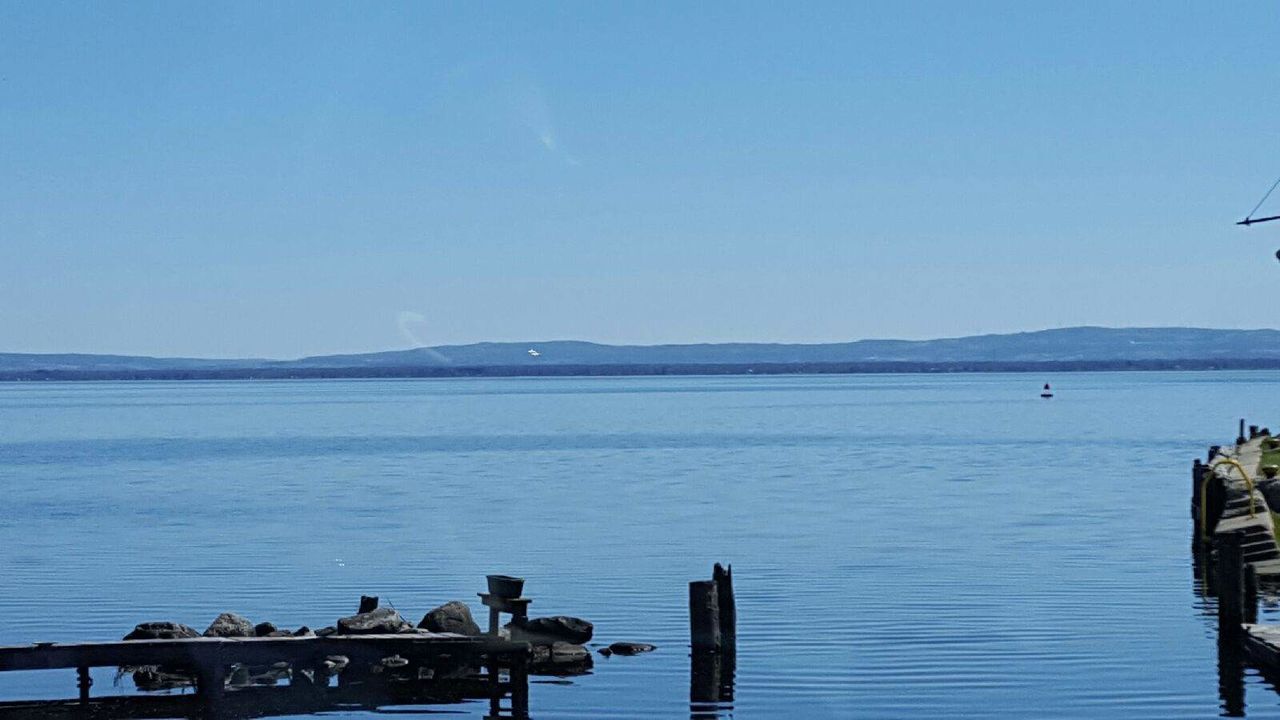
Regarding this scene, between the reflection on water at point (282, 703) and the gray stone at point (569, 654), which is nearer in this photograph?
the reflection on water at point (282, 703)

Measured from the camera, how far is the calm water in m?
26.2

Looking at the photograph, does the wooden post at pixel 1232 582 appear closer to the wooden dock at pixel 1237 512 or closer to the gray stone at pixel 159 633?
the wooden dock at pixel 1237 512

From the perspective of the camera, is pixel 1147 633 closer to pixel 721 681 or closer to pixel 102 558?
pixel 721 681

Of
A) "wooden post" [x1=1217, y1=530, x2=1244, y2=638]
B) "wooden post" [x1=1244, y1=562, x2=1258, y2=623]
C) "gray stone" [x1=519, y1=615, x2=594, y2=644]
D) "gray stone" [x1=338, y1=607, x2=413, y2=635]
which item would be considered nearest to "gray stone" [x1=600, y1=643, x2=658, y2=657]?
"gray stone" [x1=519, y1=615, x2=594, y2=644]

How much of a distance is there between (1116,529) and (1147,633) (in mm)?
18250

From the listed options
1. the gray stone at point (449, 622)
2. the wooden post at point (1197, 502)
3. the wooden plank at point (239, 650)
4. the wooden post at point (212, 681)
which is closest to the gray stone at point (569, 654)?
the gray stone at point (449, 622)

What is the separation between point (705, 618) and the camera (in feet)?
90.1

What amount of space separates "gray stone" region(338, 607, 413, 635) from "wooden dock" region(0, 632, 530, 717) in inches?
16.0

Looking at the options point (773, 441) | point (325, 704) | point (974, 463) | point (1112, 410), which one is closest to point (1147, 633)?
point (325, 704)

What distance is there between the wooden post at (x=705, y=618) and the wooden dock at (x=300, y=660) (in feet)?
9.22

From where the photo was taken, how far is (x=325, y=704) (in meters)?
25.4

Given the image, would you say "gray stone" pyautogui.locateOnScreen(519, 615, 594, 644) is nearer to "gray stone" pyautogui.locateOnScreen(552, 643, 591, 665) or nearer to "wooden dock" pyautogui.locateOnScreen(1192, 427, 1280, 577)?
"gray stone" pyautogui.locateOnScreen(552, 643, 591, 665)

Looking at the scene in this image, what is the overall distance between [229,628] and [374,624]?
226 centimetres

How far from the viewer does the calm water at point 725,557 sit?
2620cm
